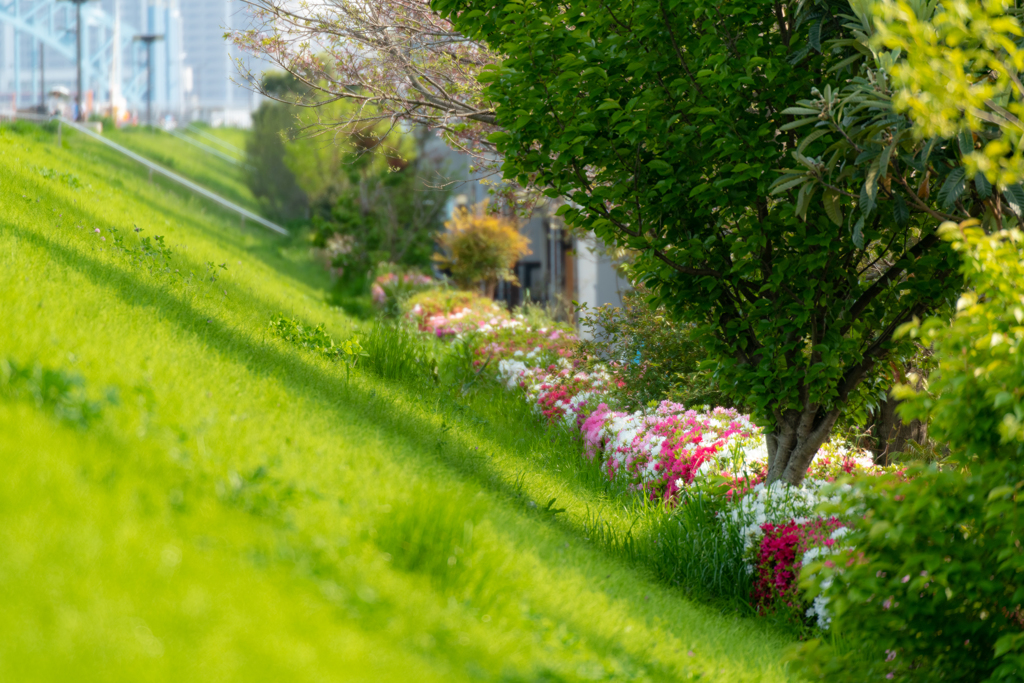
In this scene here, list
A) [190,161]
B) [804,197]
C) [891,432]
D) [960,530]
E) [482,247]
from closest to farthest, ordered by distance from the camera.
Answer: [960,530] → [804,197] → [891,432] → [482,247] → [190,161]

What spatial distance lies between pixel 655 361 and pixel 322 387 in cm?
420

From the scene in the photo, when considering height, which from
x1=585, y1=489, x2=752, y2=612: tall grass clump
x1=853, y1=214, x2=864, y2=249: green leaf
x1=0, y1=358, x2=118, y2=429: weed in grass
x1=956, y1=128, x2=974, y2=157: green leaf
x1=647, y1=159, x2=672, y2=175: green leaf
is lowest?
x1=585, y1=489, x2=752, y2=612: tall grass clump

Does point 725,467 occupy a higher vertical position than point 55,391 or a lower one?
lower

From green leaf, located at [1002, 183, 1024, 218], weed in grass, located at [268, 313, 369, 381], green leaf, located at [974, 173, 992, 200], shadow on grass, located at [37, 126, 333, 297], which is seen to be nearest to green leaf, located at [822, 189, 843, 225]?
green leaf, located at [974, 173, 992, 200]

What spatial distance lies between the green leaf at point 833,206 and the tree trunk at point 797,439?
4.83 ft

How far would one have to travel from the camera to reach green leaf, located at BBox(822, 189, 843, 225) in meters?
4.71

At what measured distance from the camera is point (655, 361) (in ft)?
29.3

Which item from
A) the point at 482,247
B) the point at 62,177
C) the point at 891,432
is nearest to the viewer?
the point at 891,432

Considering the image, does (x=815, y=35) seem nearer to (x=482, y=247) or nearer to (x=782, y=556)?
(x=782, y=556)

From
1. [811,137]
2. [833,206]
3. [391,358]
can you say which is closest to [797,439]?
[833,206]

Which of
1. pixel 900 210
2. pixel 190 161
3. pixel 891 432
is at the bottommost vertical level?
pixel 891 432

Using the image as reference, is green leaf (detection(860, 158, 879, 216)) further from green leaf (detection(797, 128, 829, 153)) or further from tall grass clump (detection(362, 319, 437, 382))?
tall grass clump (detection(362, 319, 437, 382))

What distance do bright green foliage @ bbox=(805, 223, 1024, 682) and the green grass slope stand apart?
32.2 meters

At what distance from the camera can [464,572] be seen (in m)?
3.44
